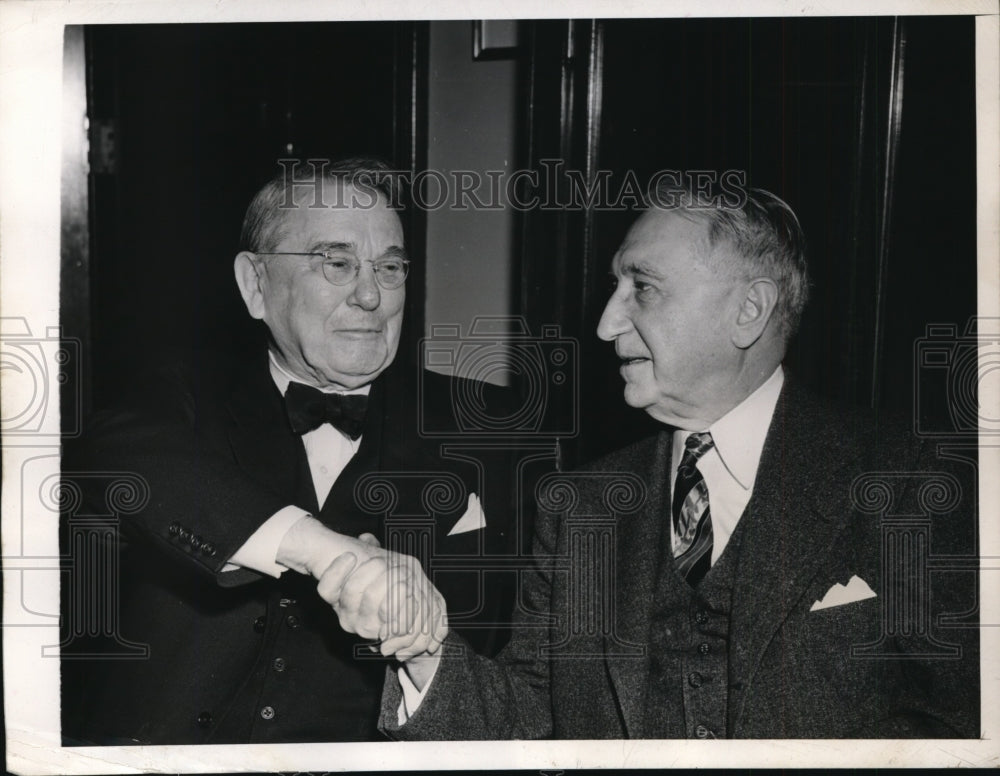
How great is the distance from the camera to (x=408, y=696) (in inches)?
70.1

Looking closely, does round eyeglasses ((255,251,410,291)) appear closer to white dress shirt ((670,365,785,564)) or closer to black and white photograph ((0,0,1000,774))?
black and white photograph ((0,0,1000,774))

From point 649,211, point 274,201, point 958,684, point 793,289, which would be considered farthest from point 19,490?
point 958,684

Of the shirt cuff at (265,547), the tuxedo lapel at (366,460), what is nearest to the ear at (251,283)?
the tuxedo lapel at (366,460)

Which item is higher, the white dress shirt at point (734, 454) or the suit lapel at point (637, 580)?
the white dress shirt at point (734, 454)

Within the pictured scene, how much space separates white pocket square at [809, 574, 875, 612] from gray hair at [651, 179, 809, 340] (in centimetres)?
46

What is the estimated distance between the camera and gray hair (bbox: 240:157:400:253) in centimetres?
174

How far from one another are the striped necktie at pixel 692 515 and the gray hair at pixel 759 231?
263mm

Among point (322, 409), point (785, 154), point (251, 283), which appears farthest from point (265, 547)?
point (785, 154)

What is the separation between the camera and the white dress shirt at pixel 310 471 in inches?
67.5

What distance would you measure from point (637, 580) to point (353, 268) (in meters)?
0.77

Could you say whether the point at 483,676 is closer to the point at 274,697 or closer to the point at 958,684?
the point at 274,697

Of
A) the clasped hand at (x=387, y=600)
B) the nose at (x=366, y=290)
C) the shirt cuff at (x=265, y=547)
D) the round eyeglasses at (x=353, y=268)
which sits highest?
the round eyeglasses at (x=353, y=268)
